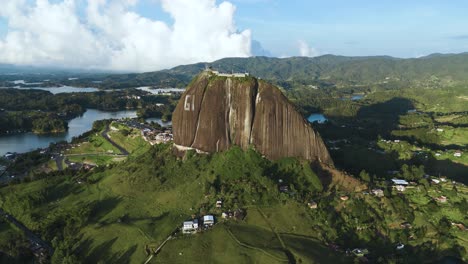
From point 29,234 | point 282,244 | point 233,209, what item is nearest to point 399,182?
point 282,244

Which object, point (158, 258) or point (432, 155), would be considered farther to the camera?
point (432, 155)

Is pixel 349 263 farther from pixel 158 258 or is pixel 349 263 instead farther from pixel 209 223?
pixel 158 258

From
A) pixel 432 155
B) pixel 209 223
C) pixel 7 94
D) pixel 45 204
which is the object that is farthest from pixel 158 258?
pixel 7 94

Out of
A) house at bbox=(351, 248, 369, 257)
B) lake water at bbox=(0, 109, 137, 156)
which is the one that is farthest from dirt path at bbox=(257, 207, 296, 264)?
lake water at bbox=(0, 109, 137, 156)

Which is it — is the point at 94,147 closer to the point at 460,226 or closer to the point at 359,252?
the point at 359,252

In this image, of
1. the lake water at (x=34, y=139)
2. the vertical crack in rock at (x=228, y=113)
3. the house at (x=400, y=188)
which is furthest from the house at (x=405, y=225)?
the lake water at (x=34, y=139)

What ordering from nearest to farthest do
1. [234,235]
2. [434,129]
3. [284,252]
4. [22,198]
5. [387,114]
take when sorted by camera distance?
[284,252] → [234,235] → [22,198] → [434,129] → [387,114]
